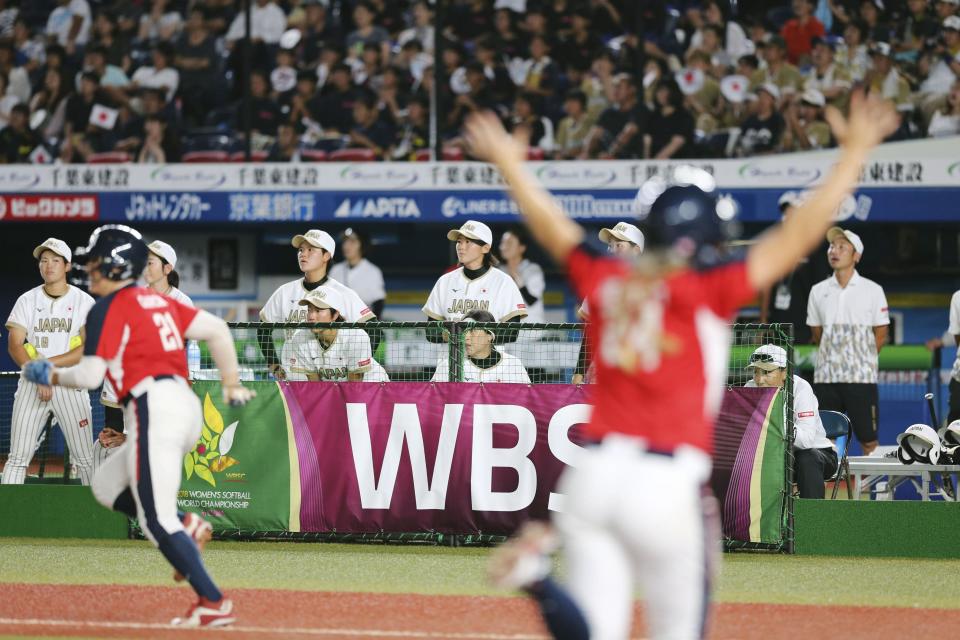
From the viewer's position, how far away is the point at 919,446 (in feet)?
30.1

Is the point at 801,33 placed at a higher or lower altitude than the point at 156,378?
higher

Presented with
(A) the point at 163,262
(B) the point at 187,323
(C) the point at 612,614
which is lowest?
(C) the point at 612,614

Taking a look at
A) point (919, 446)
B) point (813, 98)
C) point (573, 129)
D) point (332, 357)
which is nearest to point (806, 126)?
point (813, 98)

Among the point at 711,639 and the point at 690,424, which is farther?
the point at 711,639

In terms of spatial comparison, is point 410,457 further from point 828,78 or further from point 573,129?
point 828,78

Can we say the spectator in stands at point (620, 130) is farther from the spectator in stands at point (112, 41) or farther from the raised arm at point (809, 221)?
the raised arm at point (809, 221)

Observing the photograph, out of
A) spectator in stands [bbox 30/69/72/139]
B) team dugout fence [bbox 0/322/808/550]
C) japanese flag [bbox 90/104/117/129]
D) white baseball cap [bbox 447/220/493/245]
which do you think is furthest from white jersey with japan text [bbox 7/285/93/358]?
spectator in stands [bbox 30/69/72/139]

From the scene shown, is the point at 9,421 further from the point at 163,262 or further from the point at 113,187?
the point at 113,187

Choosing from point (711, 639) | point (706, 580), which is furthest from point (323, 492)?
point (706, 580)

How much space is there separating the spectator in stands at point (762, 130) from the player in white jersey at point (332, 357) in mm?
6707

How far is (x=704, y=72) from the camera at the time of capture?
15133mm

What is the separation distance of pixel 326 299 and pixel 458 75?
24.4 ft

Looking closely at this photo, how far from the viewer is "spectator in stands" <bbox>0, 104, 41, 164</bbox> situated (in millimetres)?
15906

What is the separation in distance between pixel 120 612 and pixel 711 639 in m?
2.59
